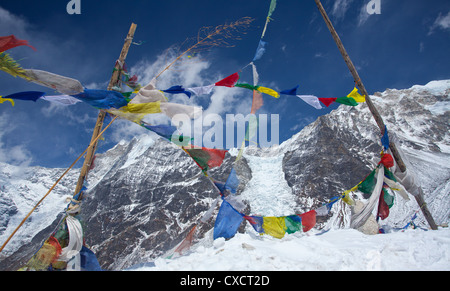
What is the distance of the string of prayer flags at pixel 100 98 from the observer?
427 cm

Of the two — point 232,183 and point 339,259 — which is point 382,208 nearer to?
point 339,259

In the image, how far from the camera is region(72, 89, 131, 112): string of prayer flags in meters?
4.27

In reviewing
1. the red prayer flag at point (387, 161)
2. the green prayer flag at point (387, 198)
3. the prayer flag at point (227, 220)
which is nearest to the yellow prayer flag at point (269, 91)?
the prayer flag at point (227, 220)

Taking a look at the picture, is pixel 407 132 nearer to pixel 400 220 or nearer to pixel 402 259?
pixel 400 220

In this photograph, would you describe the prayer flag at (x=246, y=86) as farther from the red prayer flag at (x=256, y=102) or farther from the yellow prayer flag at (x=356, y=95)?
the yellow prayer flag at (x=356, y=95)

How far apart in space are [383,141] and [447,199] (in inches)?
2202

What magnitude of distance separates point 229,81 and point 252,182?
8602 cm

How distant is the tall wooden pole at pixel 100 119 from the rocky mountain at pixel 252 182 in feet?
205

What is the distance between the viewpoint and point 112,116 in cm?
478

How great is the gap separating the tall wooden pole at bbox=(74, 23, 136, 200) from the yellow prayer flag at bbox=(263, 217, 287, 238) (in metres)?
4.70

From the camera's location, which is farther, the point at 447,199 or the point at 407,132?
the point at 407,132

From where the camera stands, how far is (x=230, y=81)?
6004 mm
